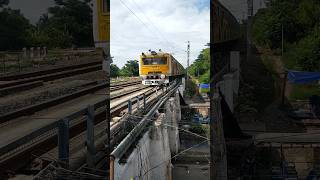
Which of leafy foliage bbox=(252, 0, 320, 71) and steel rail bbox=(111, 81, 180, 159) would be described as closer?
steel rail bbox=(111, 81, 180, 159)

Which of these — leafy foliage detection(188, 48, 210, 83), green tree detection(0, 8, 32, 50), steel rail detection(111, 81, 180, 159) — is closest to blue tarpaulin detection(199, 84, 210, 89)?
leafy foliage detection(188, 48, 210, 83)

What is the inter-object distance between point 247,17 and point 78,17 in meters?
2.81

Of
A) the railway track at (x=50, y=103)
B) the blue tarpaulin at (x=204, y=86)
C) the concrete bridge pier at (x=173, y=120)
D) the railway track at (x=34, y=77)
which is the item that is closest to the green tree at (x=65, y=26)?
the railway track at (x=34, y=77)

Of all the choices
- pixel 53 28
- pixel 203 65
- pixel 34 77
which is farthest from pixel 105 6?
pixel 34 77

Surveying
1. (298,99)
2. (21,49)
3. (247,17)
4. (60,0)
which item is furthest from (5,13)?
(298,99)

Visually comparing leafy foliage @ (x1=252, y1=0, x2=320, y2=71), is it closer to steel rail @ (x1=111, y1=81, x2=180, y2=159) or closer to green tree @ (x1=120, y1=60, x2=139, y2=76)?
steel rail @ (x1=111, y1=81, x2=180, y2=159)

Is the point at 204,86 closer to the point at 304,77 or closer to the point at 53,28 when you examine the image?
the point at 53,28

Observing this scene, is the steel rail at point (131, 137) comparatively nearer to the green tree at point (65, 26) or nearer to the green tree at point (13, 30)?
the green tree at point (65, 26)

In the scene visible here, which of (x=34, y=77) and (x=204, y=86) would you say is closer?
(x=204, y=86)

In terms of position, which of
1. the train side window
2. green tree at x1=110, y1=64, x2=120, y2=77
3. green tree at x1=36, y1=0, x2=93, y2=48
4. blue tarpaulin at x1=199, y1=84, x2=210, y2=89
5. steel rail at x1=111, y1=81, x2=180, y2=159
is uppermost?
green tree at x1=36, y1=0, x2=93, y2=48

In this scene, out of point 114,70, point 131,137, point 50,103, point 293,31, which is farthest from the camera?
point 293,31

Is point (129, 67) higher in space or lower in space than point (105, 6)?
lower

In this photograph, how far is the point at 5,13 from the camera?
7285 millimetres

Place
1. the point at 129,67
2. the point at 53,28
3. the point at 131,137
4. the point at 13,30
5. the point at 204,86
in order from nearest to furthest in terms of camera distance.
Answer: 1. the point at 204,86
2. the point at 129,67
3. the point at 131,137
4. the point at 53,28
5. the point at 13,30
